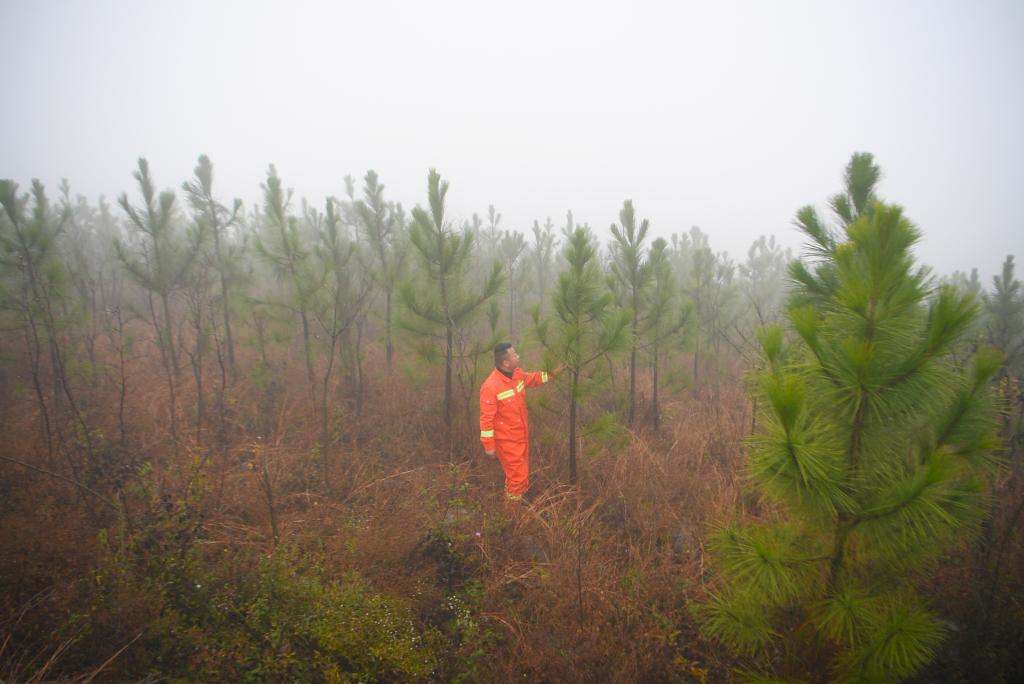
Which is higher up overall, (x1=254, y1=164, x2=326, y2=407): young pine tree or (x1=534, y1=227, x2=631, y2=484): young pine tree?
(x1=254, y1=164, x2=326, y2=407): young pine tree

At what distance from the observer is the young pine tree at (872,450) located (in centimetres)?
165

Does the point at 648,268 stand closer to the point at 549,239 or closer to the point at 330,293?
the point at 330,293

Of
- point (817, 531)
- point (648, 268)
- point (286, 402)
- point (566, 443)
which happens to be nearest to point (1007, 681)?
point (817, 531)

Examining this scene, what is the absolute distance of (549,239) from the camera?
13.1 metres

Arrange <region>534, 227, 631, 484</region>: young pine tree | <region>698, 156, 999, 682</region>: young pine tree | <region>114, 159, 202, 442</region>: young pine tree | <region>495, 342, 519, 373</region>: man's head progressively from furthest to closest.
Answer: <region>114, 159, 202, 442</region>: young pine tree
<region>495, 342, 519, 373</region>: man's head
<region>534, 227, 631, 484</region>: young pine tree
<region>698, 156, 999, 682</region>: young pine tree

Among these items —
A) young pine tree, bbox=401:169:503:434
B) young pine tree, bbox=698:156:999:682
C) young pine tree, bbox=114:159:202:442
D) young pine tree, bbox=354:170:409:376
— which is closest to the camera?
young pine tree, bbox=698:156:999:682

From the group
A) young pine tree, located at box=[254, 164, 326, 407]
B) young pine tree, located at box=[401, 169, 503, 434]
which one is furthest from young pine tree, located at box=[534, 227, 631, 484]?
young pine tree, located at box=[254, 164, 326, 407]

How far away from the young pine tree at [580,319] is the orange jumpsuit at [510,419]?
1.40ft

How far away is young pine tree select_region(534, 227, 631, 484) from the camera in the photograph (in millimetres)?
4312

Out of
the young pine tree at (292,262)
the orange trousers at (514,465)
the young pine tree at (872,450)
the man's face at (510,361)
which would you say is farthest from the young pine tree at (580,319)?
the young pine tree at (292,262)

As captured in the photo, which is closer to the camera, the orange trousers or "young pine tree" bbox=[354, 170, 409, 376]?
the orange trousers

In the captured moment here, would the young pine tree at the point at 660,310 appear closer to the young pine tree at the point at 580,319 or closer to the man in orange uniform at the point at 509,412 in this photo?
the young pine tree at the point at 580,319

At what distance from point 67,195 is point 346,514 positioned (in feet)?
60.0

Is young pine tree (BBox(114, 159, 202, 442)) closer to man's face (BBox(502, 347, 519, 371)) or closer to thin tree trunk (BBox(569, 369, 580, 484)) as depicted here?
man's face (BBox(502, 347, 519, 371))
